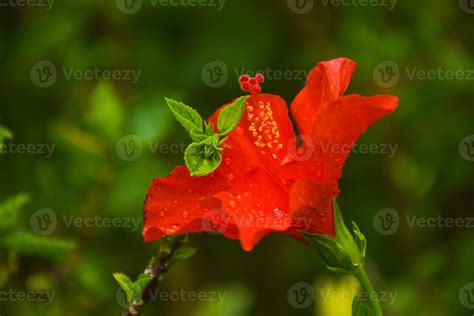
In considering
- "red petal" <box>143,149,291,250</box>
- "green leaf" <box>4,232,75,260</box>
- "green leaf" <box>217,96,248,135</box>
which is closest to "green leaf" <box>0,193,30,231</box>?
"green leaf" <box>4,232,75,260</box>

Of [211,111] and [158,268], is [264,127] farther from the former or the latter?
[211,111]

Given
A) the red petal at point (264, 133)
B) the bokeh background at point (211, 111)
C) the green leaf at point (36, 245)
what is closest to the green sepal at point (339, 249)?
the red petal at point (264, 133)

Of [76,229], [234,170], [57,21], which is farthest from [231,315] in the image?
[57,21]

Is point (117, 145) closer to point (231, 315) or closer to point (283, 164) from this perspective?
point (231, 315)

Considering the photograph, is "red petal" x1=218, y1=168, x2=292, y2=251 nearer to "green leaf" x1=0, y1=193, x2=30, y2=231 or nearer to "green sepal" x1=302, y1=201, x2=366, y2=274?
"green sepal" x1=302, y1=201, x2=366, y2=274

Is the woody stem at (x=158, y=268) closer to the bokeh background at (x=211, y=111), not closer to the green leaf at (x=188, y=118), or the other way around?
the green leaf at (x=188, y=118)

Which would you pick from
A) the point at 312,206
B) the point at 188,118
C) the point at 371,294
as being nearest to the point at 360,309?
the point at 371,294
